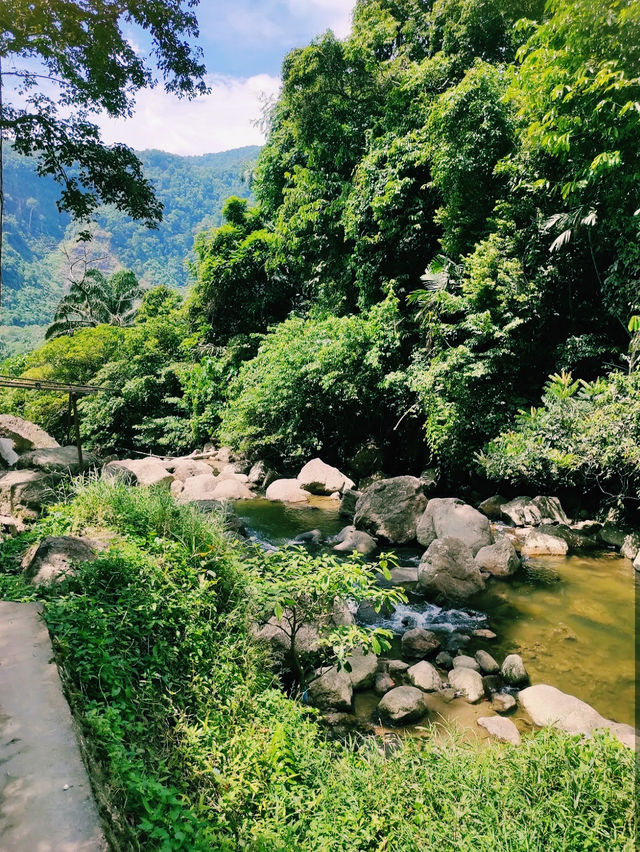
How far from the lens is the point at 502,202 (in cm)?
990

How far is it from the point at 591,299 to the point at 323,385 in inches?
247

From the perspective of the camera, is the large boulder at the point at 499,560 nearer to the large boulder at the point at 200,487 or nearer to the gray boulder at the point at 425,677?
the gray boulder at the point at 425,677

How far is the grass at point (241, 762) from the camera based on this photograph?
2.42m

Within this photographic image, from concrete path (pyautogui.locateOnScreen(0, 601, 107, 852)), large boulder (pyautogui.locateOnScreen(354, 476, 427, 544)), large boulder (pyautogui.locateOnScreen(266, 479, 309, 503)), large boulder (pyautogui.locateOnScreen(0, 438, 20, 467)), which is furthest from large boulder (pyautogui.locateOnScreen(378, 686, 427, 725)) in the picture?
large boulder (pyautogui.locateOnScreen(0, 438, 20, 467))

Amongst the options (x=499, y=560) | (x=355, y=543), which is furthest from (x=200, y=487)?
(x=499, y=560)

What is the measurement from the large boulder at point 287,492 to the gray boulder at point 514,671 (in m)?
7.10

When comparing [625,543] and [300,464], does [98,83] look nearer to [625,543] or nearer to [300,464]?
[300,464]

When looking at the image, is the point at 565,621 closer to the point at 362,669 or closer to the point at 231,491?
the point at 362,669

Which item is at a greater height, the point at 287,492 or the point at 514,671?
the point at 287,492

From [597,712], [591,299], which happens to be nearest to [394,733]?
[597,712]

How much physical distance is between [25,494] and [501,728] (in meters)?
5.94

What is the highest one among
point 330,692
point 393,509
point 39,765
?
point 39,765

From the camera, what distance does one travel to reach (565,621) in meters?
5.99

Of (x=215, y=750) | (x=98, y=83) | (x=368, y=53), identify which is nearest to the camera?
(x=215, y=750)
